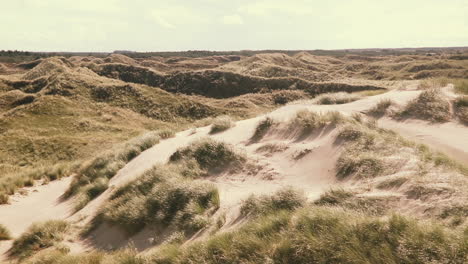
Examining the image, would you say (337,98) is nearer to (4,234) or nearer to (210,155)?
(210,155)

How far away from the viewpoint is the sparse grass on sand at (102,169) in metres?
10.6

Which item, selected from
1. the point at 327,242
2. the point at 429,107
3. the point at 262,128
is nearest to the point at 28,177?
the point at 262,128

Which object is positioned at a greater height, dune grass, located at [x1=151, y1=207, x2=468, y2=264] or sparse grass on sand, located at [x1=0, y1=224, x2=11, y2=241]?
dune grass, located at [x1=151, y1=207, x2=468, y2=264]

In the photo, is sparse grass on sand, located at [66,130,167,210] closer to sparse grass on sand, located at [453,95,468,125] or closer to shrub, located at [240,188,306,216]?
shrub, located at [240,188,306,216]

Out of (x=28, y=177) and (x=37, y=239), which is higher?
(x=37, y=239)

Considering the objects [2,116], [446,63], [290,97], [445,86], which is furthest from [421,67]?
[2,116]

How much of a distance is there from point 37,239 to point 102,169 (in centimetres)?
514

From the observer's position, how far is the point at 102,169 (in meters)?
12.7

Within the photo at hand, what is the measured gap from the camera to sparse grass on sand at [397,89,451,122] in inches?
372

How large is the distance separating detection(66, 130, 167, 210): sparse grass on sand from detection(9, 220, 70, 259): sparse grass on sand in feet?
6.27

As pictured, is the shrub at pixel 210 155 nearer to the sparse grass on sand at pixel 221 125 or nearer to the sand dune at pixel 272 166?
the sand dune at pixel 272 166

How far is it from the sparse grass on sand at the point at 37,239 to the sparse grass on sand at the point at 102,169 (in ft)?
6.27

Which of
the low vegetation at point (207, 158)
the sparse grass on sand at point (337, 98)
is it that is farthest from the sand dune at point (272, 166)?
the sparse grass on sand at point (337, 98)

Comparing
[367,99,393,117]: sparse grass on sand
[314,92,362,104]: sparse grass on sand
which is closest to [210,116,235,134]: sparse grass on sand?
[314,92,362,104]: sparse grass on sand
